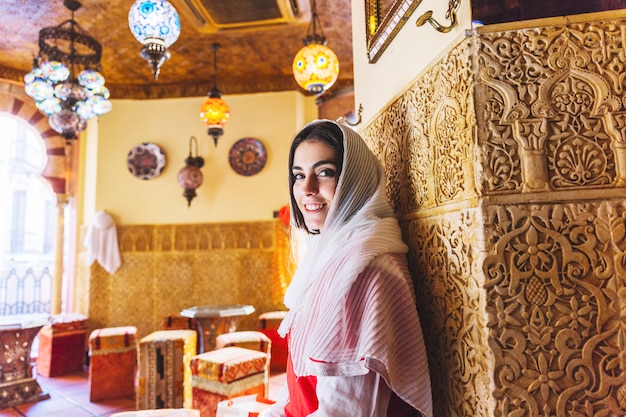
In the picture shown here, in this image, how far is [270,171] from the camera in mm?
6180

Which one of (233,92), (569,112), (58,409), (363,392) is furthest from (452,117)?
(233,92)

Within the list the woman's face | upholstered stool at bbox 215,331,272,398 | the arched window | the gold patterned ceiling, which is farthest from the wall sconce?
the woman's face

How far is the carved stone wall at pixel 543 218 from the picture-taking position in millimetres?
825

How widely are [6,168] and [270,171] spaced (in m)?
4.63

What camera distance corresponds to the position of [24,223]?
8766mm

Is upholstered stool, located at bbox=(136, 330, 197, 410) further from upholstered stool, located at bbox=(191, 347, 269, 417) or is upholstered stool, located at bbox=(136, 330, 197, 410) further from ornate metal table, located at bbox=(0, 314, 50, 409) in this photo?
ornate metal table, located at bbox=(0, 314, 50, 409)

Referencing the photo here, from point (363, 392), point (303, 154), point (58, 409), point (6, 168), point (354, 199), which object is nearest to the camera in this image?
point (363, 392)

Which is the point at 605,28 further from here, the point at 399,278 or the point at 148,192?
the point at 148,192

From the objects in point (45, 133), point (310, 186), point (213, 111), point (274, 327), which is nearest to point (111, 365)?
point (274, 327)

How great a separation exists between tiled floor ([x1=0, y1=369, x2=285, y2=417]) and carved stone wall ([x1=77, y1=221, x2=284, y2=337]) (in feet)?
4.55

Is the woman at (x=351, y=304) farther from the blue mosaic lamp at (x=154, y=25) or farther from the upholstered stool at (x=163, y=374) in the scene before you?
the upholstered stool at (x=163, y=374)

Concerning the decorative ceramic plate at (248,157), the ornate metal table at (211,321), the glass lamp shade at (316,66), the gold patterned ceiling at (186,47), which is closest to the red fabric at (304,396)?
the glass lamp shade at (316,66)

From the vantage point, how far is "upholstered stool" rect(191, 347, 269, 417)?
3123 millimetres

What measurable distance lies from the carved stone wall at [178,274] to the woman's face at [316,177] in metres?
4.74
